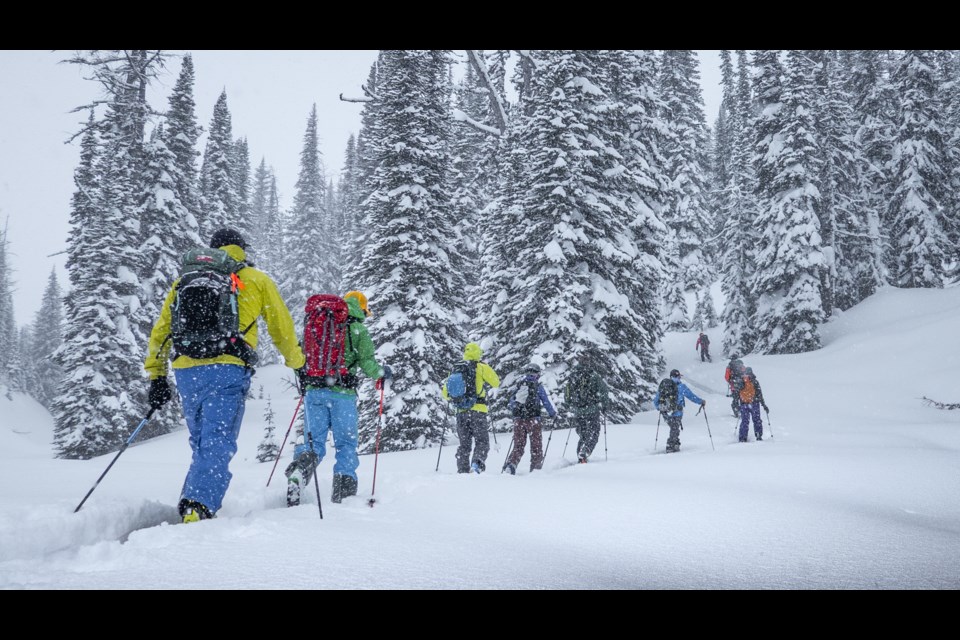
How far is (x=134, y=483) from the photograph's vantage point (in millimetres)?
6469

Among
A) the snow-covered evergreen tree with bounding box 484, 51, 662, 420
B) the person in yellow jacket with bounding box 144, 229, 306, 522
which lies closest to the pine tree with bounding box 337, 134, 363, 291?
the snow-covered evergreen tree with bounding box 484, 51, 662, 420

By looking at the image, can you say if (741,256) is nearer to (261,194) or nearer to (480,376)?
(480,376)

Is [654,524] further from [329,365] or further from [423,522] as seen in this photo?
[329,365]

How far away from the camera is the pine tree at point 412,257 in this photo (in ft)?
56.1

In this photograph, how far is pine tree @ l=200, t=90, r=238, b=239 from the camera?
33.5 m

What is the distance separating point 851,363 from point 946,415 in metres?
6.88

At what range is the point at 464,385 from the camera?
348 inches

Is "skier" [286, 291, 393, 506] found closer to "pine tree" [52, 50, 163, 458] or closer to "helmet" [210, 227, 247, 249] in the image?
"helmet" [210, 227, 247, 249]

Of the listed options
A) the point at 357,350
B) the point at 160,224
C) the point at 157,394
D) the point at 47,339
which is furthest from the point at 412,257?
the point at 47,339

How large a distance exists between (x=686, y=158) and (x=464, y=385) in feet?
113

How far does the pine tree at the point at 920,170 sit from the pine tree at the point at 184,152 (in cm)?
3809

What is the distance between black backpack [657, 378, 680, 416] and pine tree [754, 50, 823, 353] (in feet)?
51.6

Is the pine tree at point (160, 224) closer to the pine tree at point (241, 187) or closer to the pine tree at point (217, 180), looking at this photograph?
the pine tree at point (217, 180)
